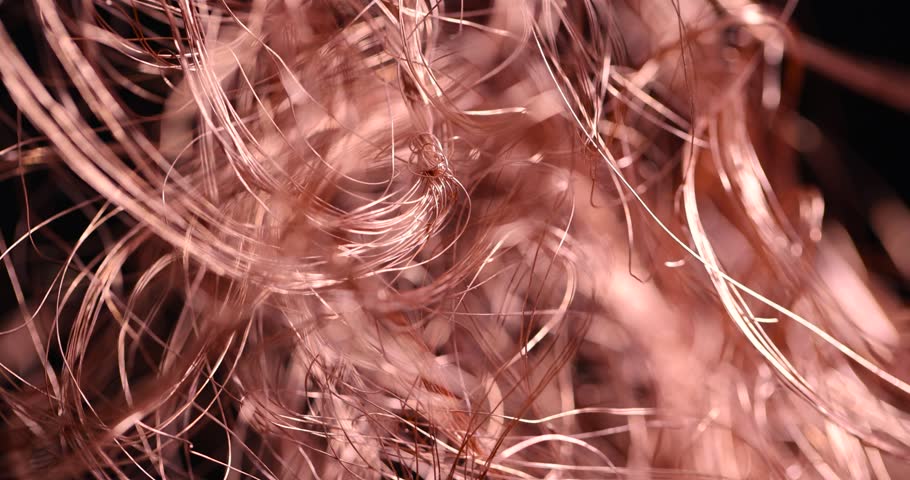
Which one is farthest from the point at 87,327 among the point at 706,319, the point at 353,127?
the point at 706,319

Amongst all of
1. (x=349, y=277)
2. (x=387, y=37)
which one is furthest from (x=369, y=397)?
(x=387, y=37)

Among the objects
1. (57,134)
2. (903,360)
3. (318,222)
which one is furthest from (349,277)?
(903,360)

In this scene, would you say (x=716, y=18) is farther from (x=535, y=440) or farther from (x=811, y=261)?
(x=535, y=440)

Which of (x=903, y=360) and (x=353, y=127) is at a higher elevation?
(x=353, y=127)

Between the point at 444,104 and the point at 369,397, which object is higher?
the point at 444,104

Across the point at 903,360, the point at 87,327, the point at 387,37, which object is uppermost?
the point at 387,37

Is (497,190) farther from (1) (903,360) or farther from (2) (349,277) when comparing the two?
(1) (903,360)
